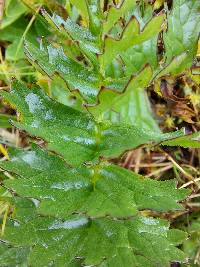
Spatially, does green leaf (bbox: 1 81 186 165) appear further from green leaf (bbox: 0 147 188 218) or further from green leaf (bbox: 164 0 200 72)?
Result: green leaf (bbox: 164 0 200 72)

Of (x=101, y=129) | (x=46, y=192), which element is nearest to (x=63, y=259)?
(x=46, y=192)

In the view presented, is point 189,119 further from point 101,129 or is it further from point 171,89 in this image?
point 101,129

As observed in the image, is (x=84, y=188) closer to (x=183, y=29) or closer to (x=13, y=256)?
(x=13, y=256)

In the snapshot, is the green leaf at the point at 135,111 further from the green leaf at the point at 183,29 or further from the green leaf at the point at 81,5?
the green leaf at the point at 81,5

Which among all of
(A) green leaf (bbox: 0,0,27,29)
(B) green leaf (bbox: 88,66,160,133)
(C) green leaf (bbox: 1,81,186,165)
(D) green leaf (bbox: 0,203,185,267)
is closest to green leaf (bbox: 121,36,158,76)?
(B) green leaf (bbox: 88,66,160,133)

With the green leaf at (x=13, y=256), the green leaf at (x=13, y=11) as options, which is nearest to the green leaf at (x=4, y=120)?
the green leaf at (x=13, y=11)

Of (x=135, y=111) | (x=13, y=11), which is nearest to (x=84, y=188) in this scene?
(x=135, y=111)

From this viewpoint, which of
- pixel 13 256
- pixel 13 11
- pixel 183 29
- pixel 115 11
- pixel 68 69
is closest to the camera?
pixel 115 11
